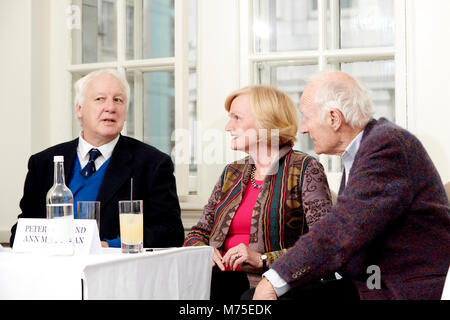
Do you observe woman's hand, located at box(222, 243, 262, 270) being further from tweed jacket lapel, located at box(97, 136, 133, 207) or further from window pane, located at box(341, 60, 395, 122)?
window pane, located at box(341, 60, 395, 122)

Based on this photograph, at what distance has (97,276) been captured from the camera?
Answer: 4.13 ft

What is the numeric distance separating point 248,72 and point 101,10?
0.94 metres

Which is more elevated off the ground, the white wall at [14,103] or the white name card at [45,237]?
the white wall at [14,103]

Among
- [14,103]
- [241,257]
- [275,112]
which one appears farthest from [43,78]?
[241,257]

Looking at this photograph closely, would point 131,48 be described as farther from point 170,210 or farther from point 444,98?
point 444,98

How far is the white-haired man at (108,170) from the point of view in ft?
6.88

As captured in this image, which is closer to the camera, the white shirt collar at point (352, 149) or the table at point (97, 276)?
the table at point (97, 276)

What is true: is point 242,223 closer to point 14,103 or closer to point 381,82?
point 381,82

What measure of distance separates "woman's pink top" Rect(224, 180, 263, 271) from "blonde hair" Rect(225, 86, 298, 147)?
8.3 inches

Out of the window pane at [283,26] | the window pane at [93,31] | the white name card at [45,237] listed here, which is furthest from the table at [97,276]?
the window pane at [93,31]

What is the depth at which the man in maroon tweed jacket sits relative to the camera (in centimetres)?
139

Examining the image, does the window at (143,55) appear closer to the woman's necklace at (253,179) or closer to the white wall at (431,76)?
the woman's necklace at (253,179)

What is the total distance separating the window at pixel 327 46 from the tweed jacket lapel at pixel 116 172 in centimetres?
69

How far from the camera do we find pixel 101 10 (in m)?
3.01
